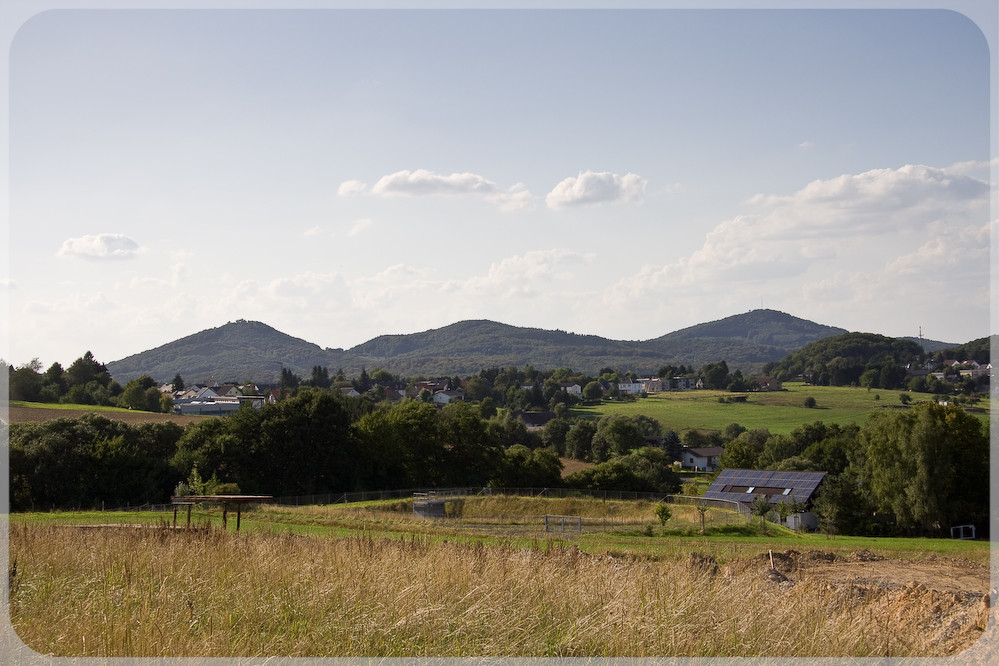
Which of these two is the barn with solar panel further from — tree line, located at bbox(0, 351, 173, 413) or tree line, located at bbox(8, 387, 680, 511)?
tree line, located at bbox(0, 351, 173, 413)

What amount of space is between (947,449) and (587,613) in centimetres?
4057

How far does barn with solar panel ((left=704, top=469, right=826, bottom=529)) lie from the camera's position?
159ft

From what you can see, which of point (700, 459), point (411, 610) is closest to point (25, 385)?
point (700, 459)

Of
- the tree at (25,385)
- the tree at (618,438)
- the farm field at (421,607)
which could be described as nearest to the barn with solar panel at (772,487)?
the tree at (618,438)

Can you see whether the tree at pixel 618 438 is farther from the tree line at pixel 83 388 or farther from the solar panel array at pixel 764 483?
the tree line at pixel 83 388

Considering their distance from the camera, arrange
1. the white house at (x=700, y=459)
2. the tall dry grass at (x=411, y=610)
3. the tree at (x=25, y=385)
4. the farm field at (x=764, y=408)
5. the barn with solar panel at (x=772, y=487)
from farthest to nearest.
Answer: the farm field at (x=764, y=408), the white house at (x=700, y=459), the tree at (x=25, y=385), the barn with solar panel at (x=772, y=487), the tall dry grass at (x=411, y=610)

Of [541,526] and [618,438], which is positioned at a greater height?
[541,526]

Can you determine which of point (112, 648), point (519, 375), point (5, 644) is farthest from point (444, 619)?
point (519, 375)

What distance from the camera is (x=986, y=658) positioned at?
800 cm

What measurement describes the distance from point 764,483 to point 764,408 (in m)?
63.1

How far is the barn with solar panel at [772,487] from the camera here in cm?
4844

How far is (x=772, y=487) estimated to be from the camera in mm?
55344

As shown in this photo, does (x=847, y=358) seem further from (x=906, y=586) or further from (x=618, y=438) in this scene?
(x=906, y=586)

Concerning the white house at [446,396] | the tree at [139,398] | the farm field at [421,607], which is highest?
the farm field at [421,607]
